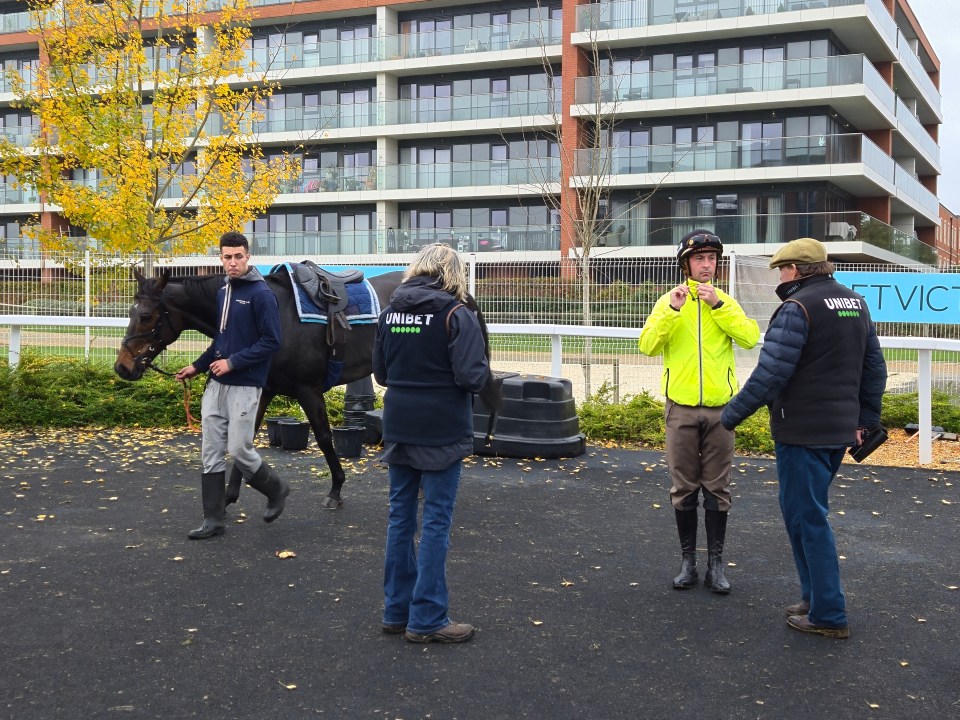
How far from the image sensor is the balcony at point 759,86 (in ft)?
107

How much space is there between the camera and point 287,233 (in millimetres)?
38750

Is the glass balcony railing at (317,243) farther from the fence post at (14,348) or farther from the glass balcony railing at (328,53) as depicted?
the fence post at (14,348)

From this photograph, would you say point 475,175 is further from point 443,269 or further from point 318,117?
point 443,269

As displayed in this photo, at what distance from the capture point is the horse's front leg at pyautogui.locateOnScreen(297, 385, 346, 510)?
24.5 feet

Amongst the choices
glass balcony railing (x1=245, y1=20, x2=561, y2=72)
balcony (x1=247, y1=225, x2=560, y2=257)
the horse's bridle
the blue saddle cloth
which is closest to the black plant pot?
the blue saddle cloth

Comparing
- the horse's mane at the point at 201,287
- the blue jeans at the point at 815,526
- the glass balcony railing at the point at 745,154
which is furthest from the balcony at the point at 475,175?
the blue jeans at the point at 815,526

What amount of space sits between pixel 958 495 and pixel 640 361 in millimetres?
4977

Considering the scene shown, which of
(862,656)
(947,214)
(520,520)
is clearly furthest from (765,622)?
(947,214)

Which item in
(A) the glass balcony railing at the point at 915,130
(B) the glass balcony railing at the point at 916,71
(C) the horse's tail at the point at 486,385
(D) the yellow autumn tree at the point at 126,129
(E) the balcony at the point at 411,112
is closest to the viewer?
(C) the horse's tail at the point at 486,385

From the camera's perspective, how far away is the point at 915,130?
138ft

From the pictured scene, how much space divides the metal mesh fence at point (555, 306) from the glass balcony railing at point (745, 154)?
1967 cm

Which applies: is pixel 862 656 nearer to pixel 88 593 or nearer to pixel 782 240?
pixel 88 593

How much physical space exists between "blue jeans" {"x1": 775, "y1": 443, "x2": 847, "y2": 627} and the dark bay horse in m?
→ 3.81

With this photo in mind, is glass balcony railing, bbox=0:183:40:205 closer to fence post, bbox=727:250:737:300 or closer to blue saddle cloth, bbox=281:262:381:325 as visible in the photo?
fence post, bbox=727:250:737:300
